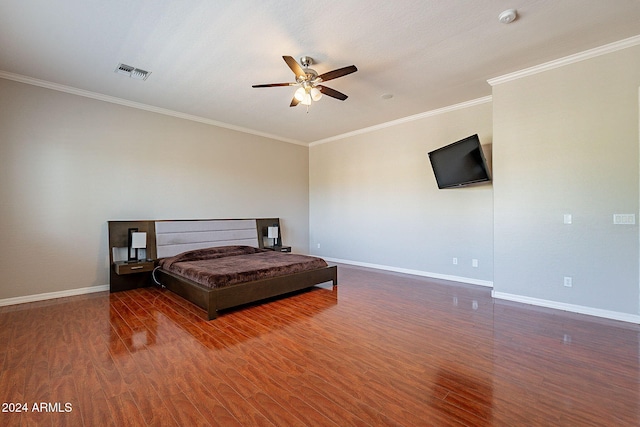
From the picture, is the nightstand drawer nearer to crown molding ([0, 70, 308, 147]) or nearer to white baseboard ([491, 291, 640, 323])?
crown molding ([0, 70, 308, 147])

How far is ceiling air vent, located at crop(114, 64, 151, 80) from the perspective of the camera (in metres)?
3.66

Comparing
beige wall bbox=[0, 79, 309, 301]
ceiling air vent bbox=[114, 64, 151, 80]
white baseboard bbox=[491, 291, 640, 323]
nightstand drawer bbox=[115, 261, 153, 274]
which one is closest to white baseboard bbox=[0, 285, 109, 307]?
beige wall bbox=[0, 79, 309, 301]

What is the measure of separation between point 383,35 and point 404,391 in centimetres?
326

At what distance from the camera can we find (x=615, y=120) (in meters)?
3.24

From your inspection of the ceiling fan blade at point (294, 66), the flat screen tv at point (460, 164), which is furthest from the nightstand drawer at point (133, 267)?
the flat screen tv at point (460, 164)

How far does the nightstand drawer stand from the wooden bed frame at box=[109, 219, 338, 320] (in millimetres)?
182

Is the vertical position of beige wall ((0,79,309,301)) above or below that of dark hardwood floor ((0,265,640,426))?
above

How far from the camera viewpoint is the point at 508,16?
8.86 feet

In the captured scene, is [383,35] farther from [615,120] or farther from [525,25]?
[615,120]

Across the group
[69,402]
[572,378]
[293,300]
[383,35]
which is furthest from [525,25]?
[69,402]

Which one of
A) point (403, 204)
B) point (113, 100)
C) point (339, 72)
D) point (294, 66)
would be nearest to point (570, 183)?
point (403, 204)

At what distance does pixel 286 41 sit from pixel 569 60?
3425 mm

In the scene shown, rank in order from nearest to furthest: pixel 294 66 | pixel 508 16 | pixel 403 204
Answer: pixel 508 16 → pixel 294 66 → pixel 403 204

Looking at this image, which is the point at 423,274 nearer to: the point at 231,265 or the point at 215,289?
the point at 231,265
